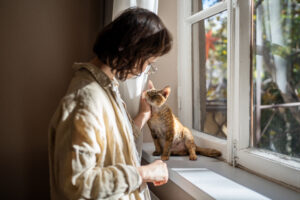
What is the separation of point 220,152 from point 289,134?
346 mm

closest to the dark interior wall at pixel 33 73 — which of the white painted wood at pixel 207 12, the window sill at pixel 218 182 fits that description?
the white painted wood at pixel 207 12

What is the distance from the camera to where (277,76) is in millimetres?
1019

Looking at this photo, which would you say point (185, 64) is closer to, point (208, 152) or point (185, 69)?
point (185, 69)

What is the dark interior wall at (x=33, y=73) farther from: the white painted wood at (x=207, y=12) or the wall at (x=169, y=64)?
the white painted wood at (x=207, y=12)

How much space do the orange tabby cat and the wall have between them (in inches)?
11.5

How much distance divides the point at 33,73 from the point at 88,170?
1.15 m

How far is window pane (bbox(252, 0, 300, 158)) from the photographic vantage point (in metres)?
0.94

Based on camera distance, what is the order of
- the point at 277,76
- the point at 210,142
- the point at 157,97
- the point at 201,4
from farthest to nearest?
the point at 201,4
the point at 210,142
the point at 157,97
the point at 277,76

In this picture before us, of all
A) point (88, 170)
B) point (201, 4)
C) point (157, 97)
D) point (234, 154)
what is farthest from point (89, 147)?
point (201, 4)

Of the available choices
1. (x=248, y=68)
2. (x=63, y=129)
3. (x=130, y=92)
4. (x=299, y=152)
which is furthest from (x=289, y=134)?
(x=63, y=129)

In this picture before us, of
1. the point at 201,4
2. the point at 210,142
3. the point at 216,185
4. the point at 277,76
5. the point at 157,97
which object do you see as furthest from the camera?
the point at 201,4

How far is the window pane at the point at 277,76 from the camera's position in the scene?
0.94 metres

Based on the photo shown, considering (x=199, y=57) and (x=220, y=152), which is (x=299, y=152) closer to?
(x=220, y=152)

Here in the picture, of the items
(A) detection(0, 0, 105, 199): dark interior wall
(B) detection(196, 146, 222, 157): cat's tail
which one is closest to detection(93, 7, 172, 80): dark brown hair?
(B) detection(196, 146, 222, 157): cat's tail
